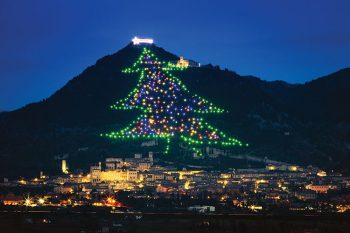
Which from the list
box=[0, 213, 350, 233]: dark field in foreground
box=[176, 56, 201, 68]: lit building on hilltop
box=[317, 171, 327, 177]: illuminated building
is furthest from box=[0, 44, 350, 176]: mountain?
box=[0, 213, 350, 233]: dark field in foreground

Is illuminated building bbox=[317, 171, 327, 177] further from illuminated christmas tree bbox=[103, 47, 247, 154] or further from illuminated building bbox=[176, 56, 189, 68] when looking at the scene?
illuminated building bbox=[176, 56, 189, 68]

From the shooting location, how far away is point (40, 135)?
137000 millimetres

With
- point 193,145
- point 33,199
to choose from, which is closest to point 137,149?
point 193,145

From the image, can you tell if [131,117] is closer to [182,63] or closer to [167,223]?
[182,63]

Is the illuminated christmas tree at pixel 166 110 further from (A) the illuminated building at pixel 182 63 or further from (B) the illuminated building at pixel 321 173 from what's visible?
(B) the illuminated building at pixel 321 173

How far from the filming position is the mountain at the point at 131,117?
131 meters

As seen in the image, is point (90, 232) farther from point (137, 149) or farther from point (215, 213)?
point (137, 149)

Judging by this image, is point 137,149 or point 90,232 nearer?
point 90,232

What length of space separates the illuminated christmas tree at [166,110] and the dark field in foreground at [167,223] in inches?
1572

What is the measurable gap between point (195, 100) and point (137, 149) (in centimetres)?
1469

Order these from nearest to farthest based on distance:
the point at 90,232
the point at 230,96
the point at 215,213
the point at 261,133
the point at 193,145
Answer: the point at 90,232
the point at 215,213
the point at 193,145
the point at 261,133
the point at 230,96

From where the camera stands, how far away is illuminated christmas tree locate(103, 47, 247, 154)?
132000 millimetres

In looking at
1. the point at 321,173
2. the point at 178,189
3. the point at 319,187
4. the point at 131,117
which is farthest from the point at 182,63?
the point at 178,189

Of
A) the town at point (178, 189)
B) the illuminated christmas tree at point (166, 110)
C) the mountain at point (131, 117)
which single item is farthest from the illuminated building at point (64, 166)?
the illuminated christmas tree at point (166, 110)
